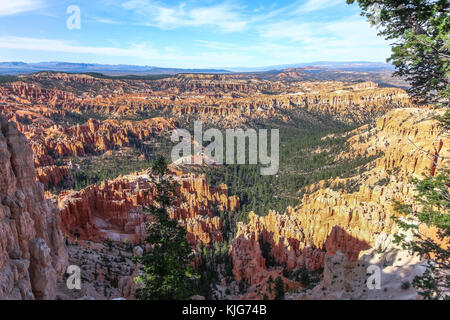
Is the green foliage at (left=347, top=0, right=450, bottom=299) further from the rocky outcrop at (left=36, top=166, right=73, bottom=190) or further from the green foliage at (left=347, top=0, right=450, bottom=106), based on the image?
the rocky outcrop at (left=36, top=166, right=73, bottom=190)

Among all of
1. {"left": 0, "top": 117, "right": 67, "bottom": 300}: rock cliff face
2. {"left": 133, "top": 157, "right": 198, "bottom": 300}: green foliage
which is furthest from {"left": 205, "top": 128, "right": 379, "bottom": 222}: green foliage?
{"left": 133, "top": 157, "right": 198, "bottom": 300}: green foliage

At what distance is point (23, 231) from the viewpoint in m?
14.9

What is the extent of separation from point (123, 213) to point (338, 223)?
1384 inches

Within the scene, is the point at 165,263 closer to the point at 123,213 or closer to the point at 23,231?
the point at 23,231

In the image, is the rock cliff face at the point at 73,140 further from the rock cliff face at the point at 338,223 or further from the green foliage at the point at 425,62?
the green foliage at the point at 425,62

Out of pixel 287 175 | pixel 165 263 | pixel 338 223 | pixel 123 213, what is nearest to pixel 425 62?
pixel 165 263

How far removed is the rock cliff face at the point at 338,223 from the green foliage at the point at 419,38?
1934 cm

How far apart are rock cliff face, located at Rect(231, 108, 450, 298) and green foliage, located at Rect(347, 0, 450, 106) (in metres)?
19.3

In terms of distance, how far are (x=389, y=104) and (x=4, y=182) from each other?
19895cm

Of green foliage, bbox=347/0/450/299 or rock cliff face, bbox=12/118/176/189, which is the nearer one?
green foliage, bbox=347/0/450/299

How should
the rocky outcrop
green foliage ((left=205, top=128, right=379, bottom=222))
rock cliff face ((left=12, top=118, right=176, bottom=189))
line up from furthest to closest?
rock cliff face ((left=12, top=118, right=176, bottom=189)), the rocky outcrop, green foliage ((left=205, top=128, right=379, bottom=222))

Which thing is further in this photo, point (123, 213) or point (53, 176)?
point (53, 176)

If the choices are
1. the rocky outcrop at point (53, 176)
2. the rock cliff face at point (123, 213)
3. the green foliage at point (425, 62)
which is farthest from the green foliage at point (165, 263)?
the rocky outcrop at point (53, 176)

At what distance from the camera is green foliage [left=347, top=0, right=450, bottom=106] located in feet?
28.1
